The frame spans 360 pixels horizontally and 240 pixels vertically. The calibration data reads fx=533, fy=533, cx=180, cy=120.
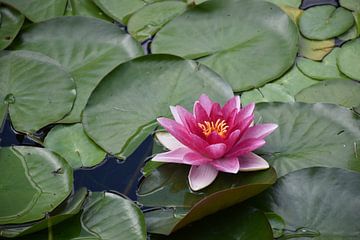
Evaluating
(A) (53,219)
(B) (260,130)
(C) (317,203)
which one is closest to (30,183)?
(A) (53,219)

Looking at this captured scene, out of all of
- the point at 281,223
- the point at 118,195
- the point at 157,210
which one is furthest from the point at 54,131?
the point at 281,223

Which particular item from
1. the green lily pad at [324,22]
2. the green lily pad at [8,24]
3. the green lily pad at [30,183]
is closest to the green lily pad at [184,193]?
the green lily pad at [30,183]

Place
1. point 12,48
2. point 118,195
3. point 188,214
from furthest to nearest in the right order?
point 12,48, point 118,195, point 188,214

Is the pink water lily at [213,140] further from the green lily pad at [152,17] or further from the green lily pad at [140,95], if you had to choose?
the green lily pad at [152,17]

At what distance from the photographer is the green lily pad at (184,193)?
144cm

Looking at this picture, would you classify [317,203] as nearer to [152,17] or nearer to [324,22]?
[324,22]

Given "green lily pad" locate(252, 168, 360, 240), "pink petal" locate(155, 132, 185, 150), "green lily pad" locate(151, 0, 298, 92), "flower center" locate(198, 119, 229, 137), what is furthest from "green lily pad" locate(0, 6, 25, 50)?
"green lily pad" locate(252, 168, 360, 240)

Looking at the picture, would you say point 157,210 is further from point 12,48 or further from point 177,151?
point 12,48

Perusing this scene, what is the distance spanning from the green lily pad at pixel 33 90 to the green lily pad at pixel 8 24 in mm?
84

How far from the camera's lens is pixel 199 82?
6.07 feet

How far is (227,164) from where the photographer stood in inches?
61.8

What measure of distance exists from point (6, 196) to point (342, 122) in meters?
1.06

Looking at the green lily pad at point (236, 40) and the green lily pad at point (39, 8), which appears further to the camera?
the green lily pad at point (39, 8)

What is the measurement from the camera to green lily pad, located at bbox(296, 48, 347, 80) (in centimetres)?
194
